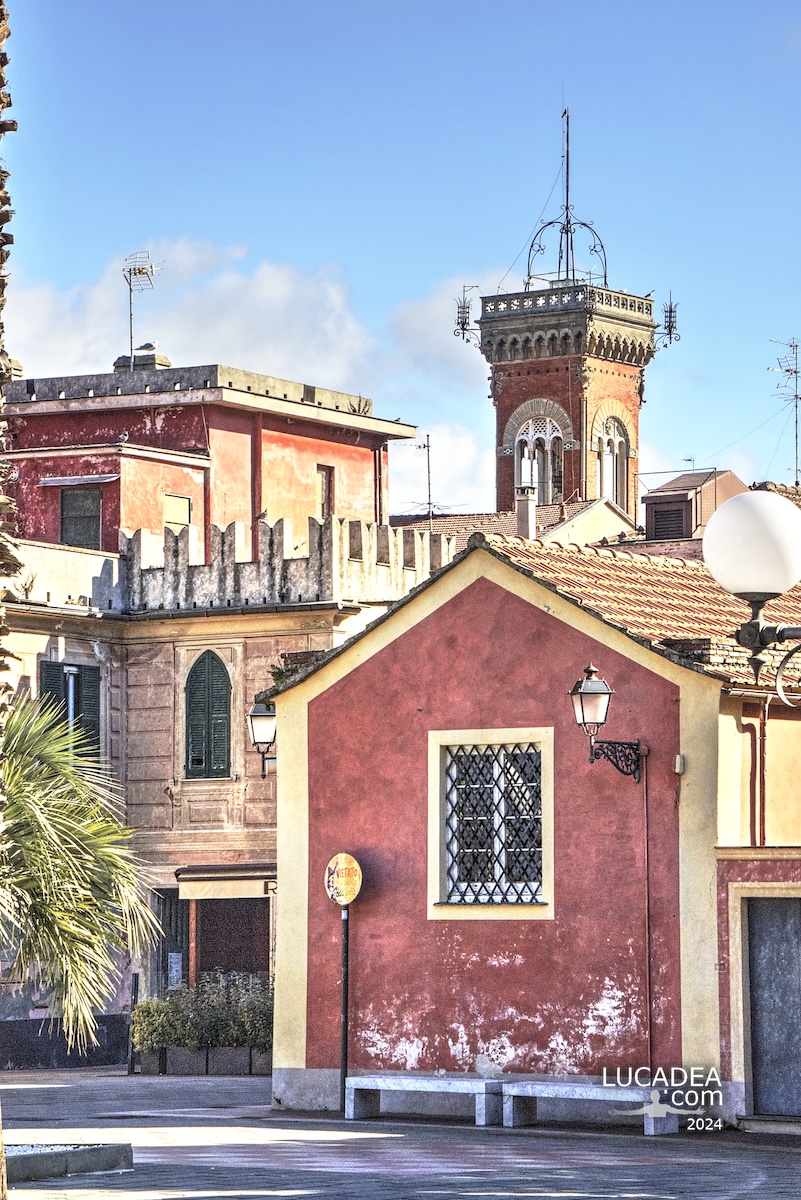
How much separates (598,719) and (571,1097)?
286 cm

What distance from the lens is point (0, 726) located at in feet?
38.7

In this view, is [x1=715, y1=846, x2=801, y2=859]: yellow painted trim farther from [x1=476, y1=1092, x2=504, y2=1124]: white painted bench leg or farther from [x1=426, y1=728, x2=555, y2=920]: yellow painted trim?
[x1=476, y1=1092, x2=504, y2=1124]: white painted bench leg

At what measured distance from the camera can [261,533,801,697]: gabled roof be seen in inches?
717

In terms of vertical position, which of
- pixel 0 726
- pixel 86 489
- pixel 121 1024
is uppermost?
pixel 86 489

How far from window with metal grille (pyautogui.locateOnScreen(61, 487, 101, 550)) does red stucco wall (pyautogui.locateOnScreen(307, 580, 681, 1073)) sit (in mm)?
15783

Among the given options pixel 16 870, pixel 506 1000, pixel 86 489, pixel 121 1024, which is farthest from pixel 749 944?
pixel 86 489

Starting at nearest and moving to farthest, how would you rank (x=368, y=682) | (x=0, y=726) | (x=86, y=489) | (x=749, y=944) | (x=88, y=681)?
1. (x=0, y=726)
2. (x=749, y=944)
3. (x=368, y=682)
4. (x=88, y=681)
5. (x=86, y=489)

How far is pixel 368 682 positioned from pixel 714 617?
10.4ft

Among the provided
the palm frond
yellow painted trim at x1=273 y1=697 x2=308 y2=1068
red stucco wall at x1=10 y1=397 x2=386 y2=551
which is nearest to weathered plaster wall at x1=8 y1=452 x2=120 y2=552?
red stucco wall at x1=10 y1=397 x2=386 y2=551

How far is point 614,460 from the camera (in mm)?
86312

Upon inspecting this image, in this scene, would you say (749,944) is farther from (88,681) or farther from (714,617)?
(88,681)

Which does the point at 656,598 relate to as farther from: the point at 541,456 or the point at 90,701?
the point at 541,456

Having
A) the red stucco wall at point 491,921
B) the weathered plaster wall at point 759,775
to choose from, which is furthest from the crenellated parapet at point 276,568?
the weathered plaster wall at point 759,775

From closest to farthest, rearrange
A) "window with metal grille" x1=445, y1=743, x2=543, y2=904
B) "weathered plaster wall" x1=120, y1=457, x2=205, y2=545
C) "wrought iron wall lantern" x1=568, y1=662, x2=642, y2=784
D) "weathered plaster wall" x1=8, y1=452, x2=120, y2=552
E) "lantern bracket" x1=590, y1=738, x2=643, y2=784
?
"wrought iron wall lantern" x1=568, y1=662, x2=642, y2=784 < "lantern bracket" x1=590, y1=738, x2=643, y2=784 < "window with metal grille" x1=445, y1=743, x2=543, y2=904 < "weathered plaster wall" x1=8, y1=452, x2=120, y2=552 < "weathered plaster wall" x1=120, y1=457, x2=205, y2=545
